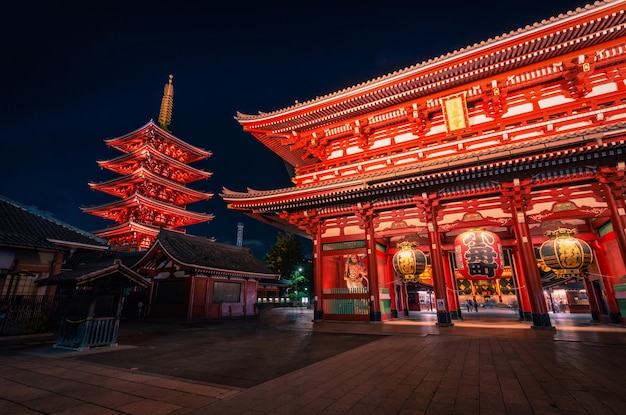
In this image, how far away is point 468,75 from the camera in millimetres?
11281

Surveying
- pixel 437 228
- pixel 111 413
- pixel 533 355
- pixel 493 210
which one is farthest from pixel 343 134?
pixel 111 413

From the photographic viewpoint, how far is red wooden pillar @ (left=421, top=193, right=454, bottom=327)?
10.6 metres

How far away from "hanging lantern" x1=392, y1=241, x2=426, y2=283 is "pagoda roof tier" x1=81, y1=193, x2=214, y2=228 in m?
28.1

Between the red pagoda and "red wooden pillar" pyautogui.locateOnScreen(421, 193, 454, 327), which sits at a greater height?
the red pagoda

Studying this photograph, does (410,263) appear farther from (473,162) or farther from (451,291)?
(451,291)

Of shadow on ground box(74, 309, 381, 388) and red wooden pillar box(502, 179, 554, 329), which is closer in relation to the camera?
shadow on ground box(74, 309, 381, 388)

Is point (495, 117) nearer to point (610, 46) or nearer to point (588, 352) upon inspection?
point (610, 46)

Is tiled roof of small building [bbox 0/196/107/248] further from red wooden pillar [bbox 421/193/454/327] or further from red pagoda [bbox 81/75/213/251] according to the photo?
red pagoda [bbox 81/75/213/251]

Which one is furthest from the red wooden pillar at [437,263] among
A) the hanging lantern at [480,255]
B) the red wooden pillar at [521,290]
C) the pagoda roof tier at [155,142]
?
the pagoda roof tier at [155,142]

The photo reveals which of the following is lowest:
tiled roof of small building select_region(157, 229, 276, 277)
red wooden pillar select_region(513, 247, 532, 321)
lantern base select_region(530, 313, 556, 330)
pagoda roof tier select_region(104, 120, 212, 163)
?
lantern base select_region(530, 313, 556, 330)

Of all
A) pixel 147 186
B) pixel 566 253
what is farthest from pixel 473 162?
pixel 147 186

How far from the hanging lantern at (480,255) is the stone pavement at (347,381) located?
2626 mm

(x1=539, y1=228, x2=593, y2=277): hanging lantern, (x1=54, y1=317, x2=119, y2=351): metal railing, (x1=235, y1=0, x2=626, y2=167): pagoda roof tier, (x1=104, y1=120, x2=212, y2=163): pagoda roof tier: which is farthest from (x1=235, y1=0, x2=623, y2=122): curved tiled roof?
(x1=104, y1=120, x2=212, y2=163): pagoda roof tier

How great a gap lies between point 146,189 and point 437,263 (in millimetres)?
31861
